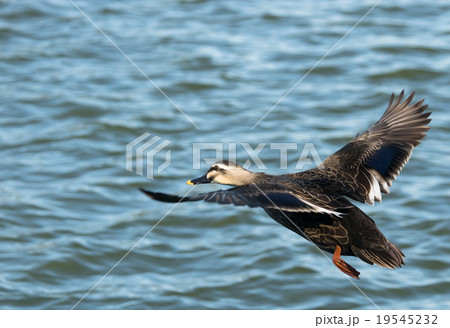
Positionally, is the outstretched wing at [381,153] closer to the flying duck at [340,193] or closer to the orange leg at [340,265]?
the flying duck at [340,193]

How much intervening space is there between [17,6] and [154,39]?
128 inches

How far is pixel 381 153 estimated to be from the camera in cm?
636

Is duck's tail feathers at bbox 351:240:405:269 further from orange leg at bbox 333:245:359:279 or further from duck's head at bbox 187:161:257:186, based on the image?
duck's head at bbox 187:161:257:186

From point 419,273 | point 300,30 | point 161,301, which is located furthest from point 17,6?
point 419,273

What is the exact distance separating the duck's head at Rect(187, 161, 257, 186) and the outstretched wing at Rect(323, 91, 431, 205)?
0.63m

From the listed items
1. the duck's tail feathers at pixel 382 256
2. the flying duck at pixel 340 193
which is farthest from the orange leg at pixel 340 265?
the duck's tail feathers at pixel 382 256

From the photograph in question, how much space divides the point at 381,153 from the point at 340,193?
2.46 feet

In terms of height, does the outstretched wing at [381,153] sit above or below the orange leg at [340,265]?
above

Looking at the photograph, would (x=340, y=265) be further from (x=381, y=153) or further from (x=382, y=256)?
(x=381, y=153)

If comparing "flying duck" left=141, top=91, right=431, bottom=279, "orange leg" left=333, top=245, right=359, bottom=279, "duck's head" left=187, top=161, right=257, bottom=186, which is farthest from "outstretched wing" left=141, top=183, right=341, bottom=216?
"duck's head" left=187, top=161, right=257, bottom=186

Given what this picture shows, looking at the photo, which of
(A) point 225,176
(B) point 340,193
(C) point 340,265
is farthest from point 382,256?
(A) point 225,176

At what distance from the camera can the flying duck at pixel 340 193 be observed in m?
5.29

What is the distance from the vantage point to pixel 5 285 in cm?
1017

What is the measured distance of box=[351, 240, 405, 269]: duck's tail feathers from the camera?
5.70 metres
